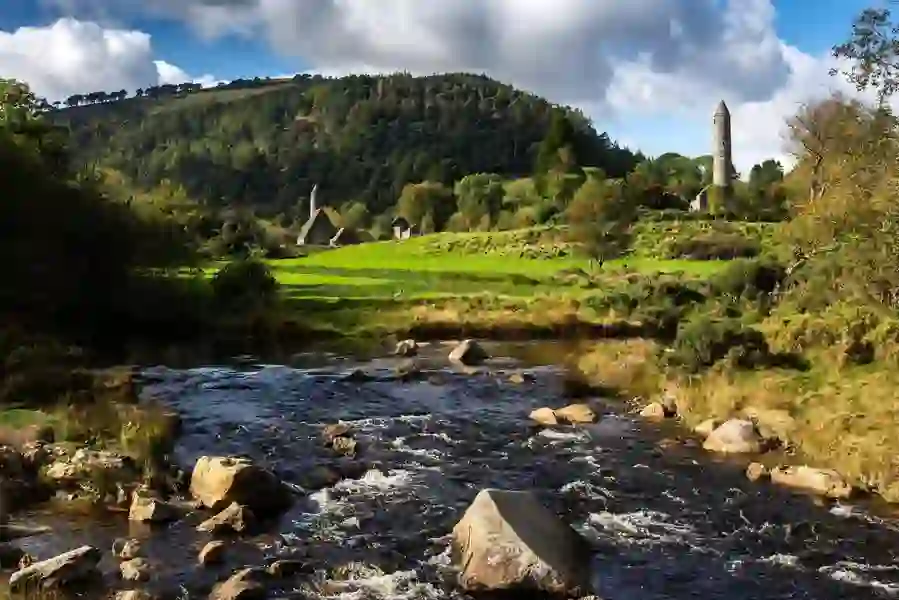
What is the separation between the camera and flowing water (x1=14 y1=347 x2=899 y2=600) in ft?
47.3

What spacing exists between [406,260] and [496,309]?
30.7 meters

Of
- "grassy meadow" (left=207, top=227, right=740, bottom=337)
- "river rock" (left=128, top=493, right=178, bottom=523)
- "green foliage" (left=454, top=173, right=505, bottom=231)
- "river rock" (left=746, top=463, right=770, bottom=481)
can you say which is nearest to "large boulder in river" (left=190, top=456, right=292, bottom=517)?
"river rock" (left=128, top=493, right=178, bottom=523)

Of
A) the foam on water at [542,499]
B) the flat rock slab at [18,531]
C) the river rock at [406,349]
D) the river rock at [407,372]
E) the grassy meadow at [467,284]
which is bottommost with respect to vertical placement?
the foam on water at [542,499]

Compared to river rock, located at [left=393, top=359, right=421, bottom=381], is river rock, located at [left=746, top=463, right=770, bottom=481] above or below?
below

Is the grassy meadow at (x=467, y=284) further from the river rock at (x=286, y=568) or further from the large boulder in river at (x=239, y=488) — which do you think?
Result: the river rock at (x=286, y=568)

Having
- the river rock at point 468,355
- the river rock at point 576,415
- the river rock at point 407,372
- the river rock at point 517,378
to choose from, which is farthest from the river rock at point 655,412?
the river rock at point 468,355

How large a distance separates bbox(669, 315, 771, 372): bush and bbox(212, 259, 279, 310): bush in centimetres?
2515

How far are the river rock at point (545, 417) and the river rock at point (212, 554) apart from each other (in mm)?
12537

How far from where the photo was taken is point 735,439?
22469 millimetres

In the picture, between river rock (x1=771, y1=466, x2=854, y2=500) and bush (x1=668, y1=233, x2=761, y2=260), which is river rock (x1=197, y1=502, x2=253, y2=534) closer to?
river rock (x1=771, y1=466, x2=854, y2=500)

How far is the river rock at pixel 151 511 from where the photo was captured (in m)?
16.9

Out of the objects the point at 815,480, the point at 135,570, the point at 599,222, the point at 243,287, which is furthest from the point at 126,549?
the point at 599,222

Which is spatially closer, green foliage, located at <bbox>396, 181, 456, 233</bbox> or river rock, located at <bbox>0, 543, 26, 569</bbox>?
river rock, located at <bbox>0, 543, 26, 569</bbox>

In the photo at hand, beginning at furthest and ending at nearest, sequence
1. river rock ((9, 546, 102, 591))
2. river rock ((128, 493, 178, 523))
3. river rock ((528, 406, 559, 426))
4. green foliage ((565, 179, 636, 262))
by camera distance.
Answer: green foliage ((565, 179, 636, 262)), river rock ((528, 406, 559, 426)), river rock ((128, 493, 178, 523)), river rock ((9, 546, 102, 591))
